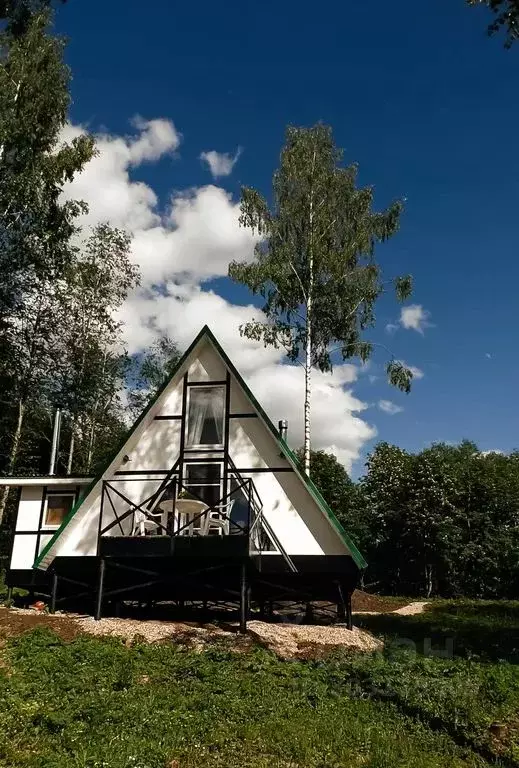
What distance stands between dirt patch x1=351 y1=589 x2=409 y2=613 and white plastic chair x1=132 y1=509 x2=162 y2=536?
13008mm

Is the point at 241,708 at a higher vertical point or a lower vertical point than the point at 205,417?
lower

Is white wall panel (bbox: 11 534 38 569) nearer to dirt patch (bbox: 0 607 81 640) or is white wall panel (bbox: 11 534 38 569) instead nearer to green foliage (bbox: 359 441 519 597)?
dirt patch (bbox: 0 607 81 640)

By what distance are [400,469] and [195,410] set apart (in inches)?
1119

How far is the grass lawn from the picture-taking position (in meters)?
7.76

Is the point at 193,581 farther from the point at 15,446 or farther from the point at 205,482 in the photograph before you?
the point at 15,446

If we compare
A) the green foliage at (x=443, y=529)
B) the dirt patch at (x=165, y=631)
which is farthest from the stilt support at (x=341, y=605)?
the green foliage at (x=443, y=529)

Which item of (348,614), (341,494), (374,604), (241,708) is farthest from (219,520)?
(341,494)

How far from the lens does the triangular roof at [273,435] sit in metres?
15.9

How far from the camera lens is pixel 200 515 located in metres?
14.6

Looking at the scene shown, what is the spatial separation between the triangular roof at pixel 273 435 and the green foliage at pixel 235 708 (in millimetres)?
4015

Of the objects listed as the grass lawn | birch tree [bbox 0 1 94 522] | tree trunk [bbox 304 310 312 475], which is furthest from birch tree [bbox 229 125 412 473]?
the grass lawn

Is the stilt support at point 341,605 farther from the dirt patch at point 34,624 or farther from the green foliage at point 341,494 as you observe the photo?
the green foliage at point 341,494

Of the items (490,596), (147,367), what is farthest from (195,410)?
(490,596)

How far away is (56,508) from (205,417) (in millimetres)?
5709
